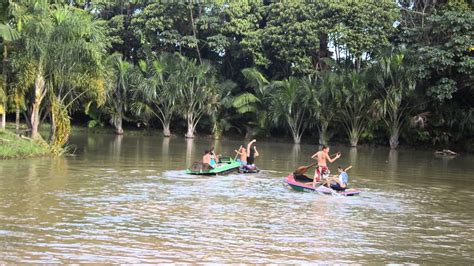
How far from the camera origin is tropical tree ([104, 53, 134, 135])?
43.8 m

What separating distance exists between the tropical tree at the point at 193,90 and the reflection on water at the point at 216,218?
78.3 ft

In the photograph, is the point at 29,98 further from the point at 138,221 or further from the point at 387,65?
the point at 387,65

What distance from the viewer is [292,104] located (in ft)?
135

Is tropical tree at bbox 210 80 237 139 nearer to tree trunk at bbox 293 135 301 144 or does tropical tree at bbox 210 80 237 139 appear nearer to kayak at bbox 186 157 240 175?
tree trunk at bbox 293 135 301 144

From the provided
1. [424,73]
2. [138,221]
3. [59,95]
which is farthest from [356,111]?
[138,221]

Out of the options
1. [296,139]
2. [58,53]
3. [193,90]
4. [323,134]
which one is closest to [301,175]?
[58,53]

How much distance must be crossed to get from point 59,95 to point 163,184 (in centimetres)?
963

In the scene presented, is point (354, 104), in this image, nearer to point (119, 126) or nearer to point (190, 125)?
point (190, 125)

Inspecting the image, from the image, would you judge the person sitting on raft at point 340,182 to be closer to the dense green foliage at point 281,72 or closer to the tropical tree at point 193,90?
the dense green foliage at point 281,72

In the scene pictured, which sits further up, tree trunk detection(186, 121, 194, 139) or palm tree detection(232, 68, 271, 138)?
palm tree detection(232, 68, 271, 138)

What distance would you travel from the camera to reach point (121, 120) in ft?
152

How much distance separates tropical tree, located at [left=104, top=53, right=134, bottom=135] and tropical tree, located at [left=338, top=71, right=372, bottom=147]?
16.5 metres

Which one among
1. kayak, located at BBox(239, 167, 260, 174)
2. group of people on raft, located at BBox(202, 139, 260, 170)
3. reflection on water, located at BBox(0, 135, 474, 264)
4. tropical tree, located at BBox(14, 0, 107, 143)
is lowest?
reflection on water, located at BBox(0, 135, 474, 264)

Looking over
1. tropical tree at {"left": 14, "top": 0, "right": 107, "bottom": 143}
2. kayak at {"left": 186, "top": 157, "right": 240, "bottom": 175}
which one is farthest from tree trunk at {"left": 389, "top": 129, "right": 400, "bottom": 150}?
tropical tree at {"left": 14, "top": 0, "right": 107, "bottom": 143}
